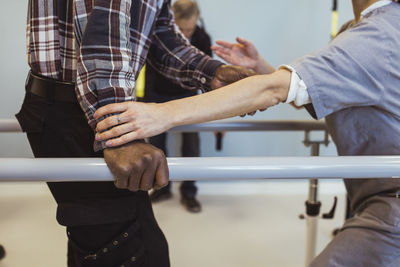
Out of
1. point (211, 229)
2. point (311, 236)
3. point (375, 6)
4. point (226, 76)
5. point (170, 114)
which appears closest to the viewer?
point (170, 114)

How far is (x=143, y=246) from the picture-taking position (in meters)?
0.82

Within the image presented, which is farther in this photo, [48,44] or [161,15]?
[161,15]

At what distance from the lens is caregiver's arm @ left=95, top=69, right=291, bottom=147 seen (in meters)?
0.68

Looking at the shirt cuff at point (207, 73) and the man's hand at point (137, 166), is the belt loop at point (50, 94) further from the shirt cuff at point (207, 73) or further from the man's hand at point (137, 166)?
the shirt cuff at point (207, 73)

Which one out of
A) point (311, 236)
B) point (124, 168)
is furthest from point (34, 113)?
point (311, 236)

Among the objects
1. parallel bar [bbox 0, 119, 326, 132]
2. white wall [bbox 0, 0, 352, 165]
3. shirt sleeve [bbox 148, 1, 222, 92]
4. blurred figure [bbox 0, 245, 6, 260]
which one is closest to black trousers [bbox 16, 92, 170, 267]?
shirt sleeve [bbox 148, 1, 222, 92]

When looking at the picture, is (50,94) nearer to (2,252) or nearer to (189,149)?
(2,252)

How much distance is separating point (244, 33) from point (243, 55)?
1.46 metres

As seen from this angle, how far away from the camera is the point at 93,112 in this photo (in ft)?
2.28

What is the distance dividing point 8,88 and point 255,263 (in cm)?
210

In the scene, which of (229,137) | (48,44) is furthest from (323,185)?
(48,44)

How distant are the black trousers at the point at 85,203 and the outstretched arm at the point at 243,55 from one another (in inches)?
26.6

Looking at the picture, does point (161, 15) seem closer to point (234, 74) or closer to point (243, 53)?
point (234, 74)

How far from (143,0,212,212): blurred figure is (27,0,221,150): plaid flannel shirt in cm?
155
